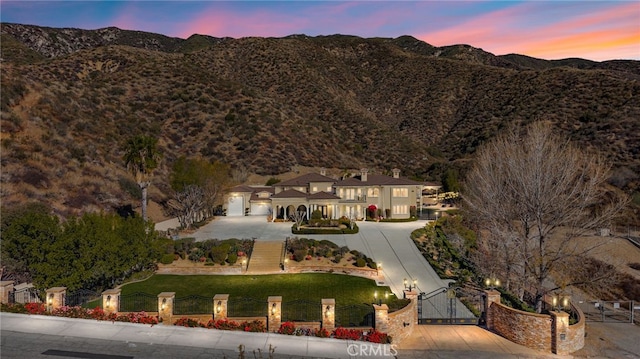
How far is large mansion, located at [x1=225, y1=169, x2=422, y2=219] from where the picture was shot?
1909 inches

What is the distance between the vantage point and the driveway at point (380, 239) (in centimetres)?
2922

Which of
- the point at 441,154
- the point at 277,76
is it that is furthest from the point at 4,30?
the point at 441,154

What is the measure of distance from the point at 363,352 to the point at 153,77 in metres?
95.8

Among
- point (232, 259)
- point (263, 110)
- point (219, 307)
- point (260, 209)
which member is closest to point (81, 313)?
point (219, 307)

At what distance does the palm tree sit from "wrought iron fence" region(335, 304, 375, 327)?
26947 millimetres

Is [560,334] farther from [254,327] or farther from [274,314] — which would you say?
[254,327]

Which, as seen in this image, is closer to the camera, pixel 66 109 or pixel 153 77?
pixel 66 109

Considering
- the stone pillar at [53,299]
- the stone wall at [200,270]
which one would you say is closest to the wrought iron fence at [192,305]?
the stone pillar at [53,299]

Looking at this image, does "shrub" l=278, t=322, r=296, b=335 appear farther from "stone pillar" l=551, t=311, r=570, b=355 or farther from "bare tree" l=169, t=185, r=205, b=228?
"bare tree" l=169, t=185, r=205, b=228

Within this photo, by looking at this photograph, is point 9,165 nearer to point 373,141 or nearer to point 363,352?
point 363,352

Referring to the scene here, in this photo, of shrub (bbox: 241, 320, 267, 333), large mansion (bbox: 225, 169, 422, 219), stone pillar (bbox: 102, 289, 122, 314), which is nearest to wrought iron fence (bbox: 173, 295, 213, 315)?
Result: stone pillar (bbox: 102, 289, 122, 314)

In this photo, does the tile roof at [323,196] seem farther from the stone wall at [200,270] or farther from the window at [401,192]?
the stone wall at [200,270]

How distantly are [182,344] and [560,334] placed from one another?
17363mm

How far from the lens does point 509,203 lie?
29281 millimetres
